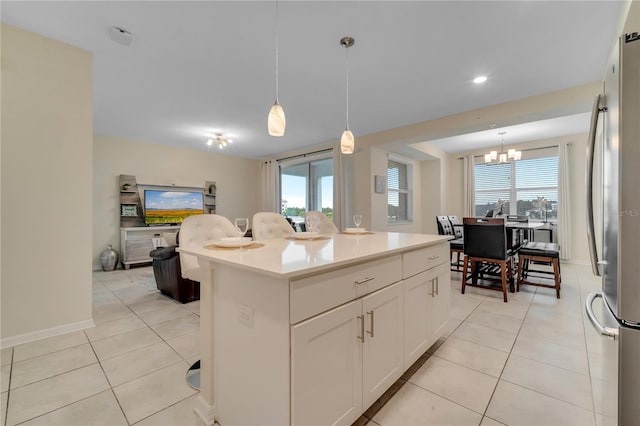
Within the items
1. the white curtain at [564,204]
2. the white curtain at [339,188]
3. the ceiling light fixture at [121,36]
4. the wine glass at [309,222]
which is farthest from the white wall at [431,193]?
the ceiling light fixture at [121,36]

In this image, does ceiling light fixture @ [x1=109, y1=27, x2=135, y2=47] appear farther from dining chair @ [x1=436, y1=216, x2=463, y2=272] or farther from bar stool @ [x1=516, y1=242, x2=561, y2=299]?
bar stool @ [x1=516, y1=242, x2=561, y2=299]

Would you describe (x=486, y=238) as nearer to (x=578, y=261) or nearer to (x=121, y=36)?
(x=578, y=261)

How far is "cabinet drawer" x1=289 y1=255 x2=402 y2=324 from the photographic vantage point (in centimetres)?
99

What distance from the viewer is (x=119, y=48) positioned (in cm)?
241

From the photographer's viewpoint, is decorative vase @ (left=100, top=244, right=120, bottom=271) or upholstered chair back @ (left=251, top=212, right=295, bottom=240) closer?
upholstered chair back @ (left=251, top=212, right=295, bottom=240)

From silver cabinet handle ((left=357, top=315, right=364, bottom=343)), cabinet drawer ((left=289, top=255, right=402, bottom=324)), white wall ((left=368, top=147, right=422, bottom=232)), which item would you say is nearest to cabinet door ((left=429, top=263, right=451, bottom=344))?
cabinet drawer ((left=289, top=255, right=402, bottom=324))

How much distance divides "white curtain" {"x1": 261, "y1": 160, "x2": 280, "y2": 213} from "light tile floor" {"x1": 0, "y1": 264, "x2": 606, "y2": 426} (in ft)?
14.5

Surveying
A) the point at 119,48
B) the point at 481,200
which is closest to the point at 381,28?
the point at 119,48

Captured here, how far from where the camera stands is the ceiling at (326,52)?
1959 millimetres

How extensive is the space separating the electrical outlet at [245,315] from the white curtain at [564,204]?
6.26 metres

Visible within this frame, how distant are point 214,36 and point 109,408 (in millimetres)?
2663

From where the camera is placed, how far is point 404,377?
1.69 m

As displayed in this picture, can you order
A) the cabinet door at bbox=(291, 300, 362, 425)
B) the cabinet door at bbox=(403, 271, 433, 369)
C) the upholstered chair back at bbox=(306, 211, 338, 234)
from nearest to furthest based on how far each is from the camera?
the cabinet door at bbox=(291, 300, 362, 425) < the cabinet door at bbox=(403, 271, 433, 369) < the upholstered chair back at bbox=(306, 211, 338, 234)

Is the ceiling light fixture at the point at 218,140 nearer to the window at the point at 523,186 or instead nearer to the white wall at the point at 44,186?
the white wall at the point at 44,186
